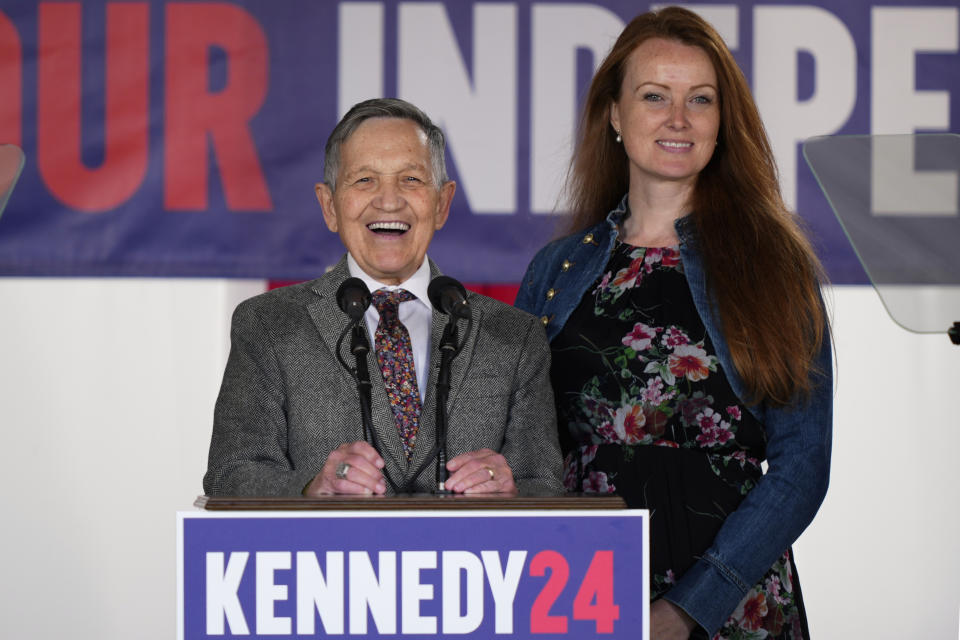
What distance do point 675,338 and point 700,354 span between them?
5 cm

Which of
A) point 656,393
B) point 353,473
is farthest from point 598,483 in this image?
point 353,473

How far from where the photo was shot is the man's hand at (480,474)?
5.60ft

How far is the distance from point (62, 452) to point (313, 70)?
1.43 m

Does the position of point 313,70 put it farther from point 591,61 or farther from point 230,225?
point 591,61

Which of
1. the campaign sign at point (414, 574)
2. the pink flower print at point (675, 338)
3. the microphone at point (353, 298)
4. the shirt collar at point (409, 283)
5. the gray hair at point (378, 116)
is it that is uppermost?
the gray hair at point (378, 116)

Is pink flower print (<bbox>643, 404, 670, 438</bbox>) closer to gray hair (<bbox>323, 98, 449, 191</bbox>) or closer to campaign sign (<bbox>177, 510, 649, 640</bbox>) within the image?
gray hair (<bbox>323, 98, 449, 191</bbox>)

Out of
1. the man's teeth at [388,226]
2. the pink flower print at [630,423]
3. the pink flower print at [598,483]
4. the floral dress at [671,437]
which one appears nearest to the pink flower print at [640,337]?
the floral dress at [671,437]

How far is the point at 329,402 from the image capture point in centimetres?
193

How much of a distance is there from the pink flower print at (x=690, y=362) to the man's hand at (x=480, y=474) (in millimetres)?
476

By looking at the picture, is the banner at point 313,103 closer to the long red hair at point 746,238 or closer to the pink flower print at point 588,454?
the long red hair at point 746,238

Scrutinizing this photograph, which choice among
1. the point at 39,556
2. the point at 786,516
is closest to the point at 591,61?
the point at 786,516

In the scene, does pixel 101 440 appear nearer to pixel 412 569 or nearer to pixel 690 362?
pixel 690 362

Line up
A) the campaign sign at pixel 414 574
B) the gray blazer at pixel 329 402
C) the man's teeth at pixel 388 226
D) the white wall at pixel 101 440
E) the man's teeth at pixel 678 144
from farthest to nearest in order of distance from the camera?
the white wall at pixel 101 440, the man's teeth at pixel 678 144, the man's teeth at pixel 388 226, the gray blazer at pixel 329 402, the campaign sign at pixel 414 574

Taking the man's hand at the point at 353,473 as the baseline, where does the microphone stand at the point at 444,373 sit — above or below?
above
